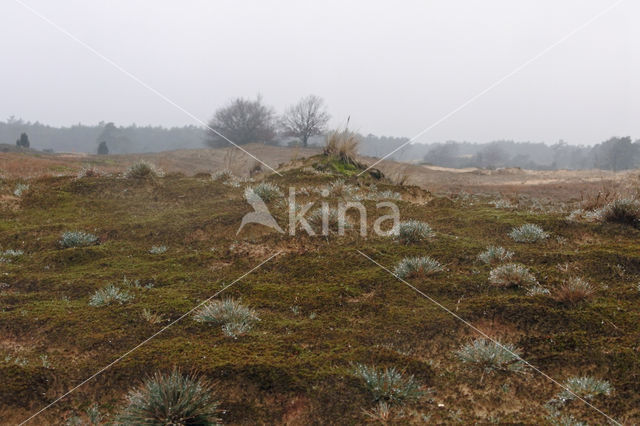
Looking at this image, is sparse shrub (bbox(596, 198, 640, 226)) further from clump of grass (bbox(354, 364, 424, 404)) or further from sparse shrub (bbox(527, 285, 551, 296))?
clump of grass (bbox(354, 364, 424, 404))

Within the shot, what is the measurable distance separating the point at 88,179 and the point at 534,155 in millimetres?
192446

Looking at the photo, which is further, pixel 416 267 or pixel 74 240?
pixel 74 240

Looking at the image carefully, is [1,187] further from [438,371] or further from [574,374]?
[574,374]

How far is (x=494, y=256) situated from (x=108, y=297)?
16.6 feet

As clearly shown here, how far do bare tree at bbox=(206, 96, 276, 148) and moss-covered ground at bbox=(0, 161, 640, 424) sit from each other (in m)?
57.4

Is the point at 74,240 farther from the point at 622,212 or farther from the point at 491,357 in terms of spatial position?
the point at 622,212

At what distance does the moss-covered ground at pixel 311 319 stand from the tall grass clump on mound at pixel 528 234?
16 centimetres

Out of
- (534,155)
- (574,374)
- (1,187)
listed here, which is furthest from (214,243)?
(534,155)

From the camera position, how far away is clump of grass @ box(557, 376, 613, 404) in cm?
315

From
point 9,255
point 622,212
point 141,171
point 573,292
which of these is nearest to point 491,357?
point 573,292

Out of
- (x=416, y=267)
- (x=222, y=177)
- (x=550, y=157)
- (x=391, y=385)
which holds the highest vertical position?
(x=550, y=157)

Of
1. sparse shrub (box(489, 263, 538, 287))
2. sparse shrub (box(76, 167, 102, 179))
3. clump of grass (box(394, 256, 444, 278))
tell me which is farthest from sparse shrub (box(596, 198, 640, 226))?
sparse shrub (box(76, 167, 102, 179))

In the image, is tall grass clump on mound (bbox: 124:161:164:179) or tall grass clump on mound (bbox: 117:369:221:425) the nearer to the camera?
tall grass clump on mound (bbox: 117:369:221:425)

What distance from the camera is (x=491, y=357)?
11.9ft
